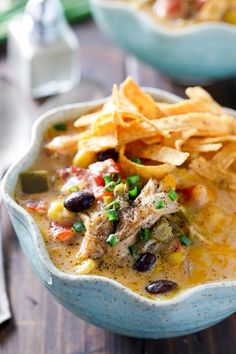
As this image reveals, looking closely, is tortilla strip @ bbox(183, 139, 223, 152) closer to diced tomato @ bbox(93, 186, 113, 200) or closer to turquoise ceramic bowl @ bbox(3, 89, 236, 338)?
diced tomato @ bbox(93, 186, 113, 200)

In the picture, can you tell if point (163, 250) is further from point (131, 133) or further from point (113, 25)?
point (113, 25)

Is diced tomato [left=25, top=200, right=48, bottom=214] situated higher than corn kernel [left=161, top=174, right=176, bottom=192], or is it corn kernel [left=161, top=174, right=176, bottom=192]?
corn kernel [left=161, top=174, right=176, bottom=192]

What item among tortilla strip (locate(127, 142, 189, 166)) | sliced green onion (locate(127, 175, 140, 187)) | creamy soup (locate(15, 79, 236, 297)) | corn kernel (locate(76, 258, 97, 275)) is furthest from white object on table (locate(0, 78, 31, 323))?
corn kernel (locate(76, 258, 97, 275))

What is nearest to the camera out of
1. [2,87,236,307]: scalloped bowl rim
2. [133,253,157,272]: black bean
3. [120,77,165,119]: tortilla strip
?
[2,87,236,307]: scalloped bowl rim

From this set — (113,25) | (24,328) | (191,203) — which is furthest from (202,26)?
(24,328)

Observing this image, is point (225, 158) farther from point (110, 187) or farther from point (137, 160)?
point (110, 187)

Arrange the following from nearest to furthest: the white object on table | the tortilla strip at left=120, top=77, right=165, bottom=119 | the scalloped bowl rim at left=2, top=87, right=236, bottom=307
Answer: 1. the scalloped bowl rim at left=2, top=87, right=236, bottom=307
2. the tortilla strip at left=120, top=77, right=165, bottom=119
3. the white object on table
